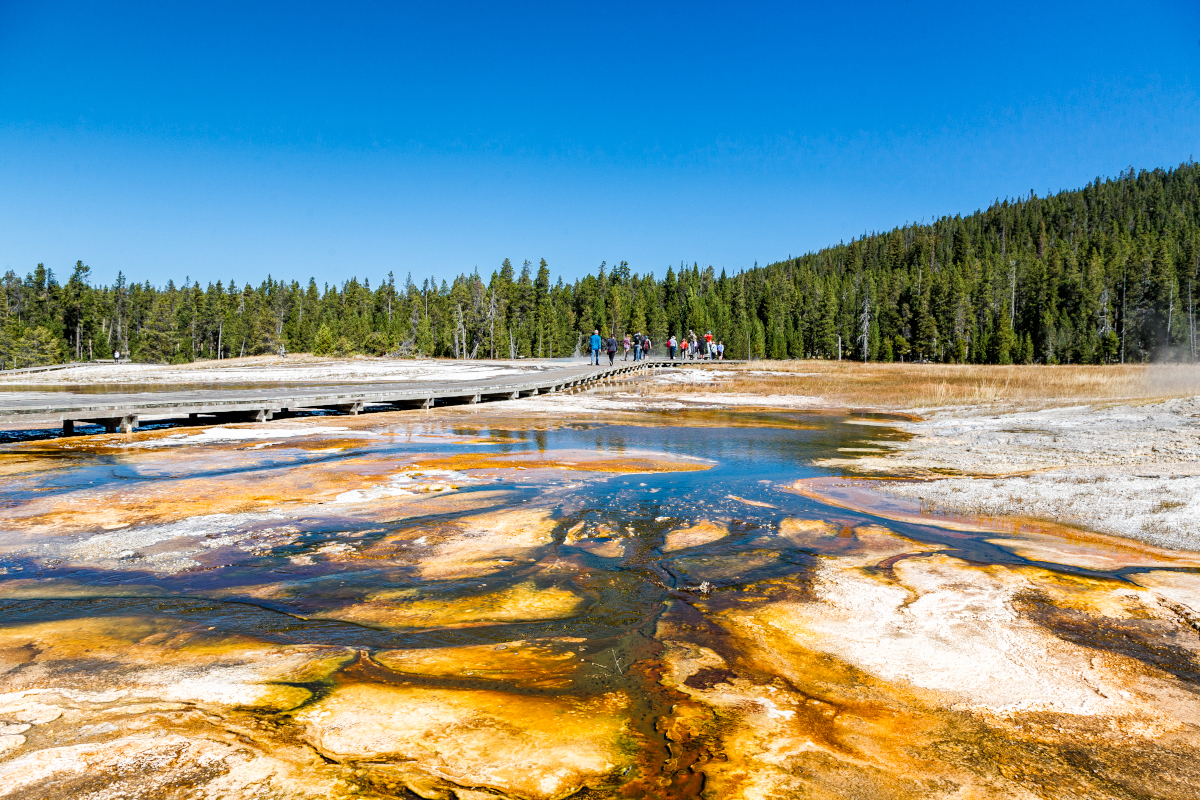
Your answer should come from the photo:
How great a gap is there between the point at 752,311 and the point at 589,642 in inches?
4281

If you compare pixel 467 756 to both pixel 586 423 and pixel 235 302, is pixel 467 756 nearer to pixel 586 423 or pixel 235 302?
pixel 586 423

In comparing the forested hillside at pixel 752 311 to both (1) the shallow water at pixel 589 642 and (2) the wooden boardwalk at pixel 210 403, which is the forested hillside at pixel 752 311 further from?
(1) the shallow water at pixel 589 642

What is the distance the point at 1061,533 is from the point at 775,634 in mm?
4517

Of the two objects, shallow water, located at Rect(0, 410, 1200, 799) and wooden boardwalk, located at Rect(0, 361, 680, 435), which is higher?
wooden boardwalk, located at Rect(0, 361, 680, 435)

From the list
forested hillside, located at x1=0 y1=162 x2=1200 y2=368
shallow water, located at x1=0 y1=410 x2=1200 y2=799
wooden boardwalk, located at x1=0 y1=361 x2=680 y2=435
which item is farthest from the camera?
forested hillside, located at x1=0 y1=162 x2=1200 y2=368

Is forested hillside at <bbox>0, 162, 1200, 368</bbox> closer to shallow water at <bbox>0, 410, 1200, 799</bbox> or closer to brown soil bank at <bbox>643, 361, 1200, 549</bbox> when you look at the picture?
brown soil bank at <bbox>643, 361, 1200, 549</bbox>

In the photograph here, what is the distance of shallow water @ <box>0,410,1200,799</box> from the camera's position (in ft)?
10.1

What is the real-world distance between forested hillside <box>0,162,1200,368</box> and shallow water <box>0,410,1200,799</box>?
77.4m

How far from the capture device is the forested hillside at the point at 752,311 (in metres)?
79.9

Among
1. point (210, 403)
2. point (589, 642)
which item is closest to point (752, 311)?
point (210, 403)

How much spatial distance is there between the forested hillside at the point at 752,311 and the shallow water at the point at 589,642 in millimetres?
A: 77428

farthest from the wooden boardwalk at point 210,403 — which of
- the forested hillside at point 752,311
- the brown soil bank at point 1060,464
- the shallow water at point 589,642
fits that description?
the forested hillside at point 752,311

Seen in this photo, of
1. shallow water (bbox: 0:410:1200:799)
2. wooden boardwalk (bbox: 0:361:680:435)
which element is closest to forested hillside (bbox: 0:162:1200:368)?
wooden boardwalk (bbox: 0:361:680:435)

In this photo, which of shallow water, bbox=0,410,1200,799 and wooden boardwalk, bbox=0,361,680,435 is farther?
wooden boardwalk, bbox=0,361,680,435
